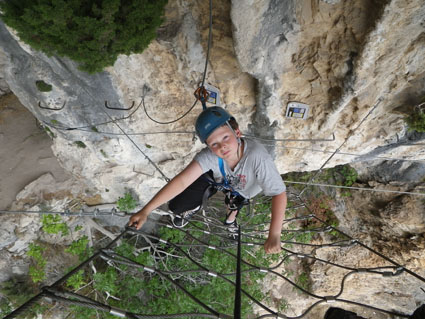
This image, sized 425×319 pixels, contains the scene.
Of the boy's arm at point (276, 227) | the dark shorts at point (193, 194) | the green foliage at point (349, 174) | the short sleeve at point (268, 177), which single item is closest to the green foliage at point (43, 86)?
the dark shorts at point (193, 194)

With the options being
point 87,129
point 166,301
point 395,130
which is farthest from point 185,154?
point 395,130

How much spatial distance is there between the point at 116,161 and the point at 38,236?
2584mm

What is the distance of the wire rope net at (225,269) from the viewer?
3.22 m

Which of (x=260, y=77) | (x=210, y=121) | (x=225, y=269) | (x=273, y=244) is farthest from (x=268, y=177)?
(x=225, y=269)

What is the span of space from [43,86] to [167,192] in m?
2.14

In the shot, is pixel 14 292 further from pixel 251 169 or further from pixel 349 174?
pixel 349 174

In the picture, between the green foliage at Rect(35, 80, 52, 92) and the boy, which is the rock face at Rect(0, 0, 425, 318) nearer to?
the green foliage at Rect(35, 80, 52, 92)

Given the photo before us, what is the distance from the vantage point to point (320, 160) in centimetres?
387

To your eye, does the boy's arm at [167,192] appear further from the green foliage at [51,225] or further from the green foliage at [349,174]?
the green foliage at [349,174]

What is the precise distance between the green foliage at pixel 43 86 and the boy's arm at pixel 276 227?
2.85 metres

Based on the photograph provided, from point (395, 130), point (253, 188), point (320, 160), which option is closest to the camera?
point (253, 188)

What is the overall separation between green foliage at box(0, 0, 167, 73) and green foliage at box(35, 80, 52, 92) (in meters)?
1.04

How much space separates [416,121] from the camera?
2.62 meters

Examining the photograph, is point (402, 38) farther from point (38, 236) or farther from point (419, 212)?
point (38, 236)
